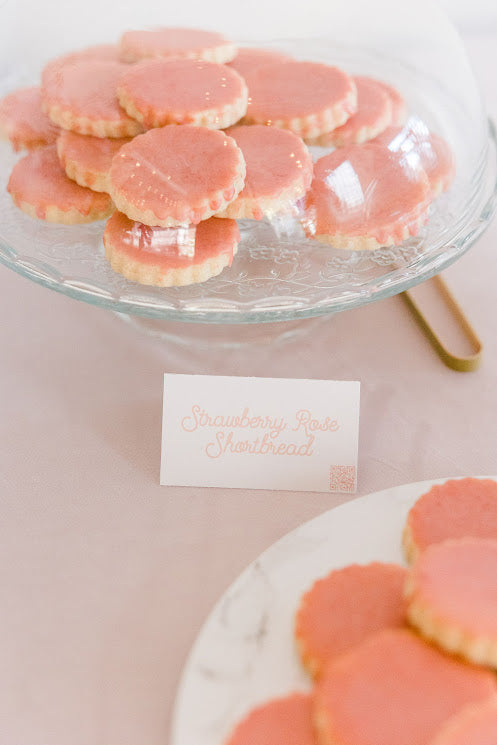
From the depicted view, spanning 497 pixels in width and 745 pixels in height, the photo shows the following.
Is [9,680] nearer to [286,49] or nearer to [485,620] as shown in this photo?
[485,620]

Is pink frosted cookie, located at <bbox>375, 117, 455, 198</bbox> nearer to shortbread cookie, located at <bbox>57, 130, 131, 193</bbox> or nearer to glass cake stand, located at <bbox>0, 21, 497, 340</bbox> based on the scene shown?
glass cake stand, located at <bbox>0, 21, 497, 340</bbox>

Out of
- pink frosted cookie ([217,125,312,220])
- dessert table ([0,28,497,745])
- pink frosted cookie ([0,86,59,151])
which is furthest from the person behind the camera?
pink frosted cookie ([0,86,59,151])

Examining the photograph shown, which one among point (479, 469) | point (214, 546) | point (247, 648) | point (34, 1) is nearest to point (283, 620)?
point (247, 648)

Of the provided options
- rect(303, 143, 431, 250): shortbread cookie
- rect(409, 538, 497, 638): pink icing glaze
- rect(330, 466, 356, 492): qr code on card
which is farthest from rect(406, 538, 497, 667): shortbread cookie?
rect(303, 143, 431, 250): shortbread cookie

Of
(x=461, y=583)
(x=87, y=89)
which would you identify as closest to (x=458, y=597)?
(x=461, y=583)

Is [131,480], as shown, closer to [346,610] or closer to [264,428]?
[264,428]
